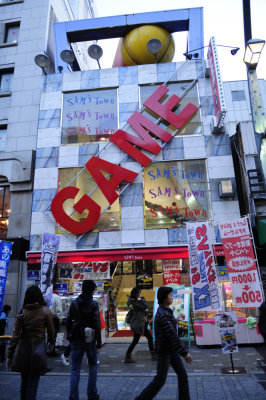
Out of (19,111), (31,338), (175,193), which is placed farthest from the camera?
(19,111)

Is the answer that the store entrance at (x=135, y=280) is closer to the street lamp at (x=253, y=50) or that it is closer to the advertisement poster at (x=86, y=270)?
the advertisement poster at (x=86, y=270)

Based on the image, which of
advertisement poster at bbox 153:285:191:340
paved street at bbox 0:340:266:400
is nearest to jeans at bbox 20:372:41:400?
paved street at bbox 0:340:266:400

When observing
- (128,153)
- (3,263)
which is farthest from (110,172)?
(3,263)

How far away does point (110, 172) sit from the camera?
1245 centimetres

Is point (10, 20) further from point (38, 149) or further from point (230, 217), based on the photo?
point (230, 217)

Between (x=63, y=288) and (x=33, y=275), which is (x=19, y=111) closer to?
(x=33, y=275)

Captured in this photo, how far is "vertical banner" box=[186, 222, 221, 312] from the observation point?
7801mm

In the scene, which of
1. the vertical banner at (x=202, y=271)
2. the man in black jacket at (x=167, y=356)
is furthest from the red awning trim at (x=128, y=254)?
the man in black jacket at (x=167, y=356)

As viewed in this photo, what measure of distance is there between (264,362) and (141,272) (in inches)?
280

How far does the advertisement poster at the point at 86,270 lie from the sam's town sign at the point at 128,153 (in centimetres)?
148

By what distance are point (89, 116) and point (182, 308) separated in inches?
370

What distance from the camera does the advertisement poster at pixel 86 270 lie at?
39.7ft

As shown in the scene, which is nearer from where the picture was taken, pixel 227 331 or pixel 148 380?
pixel 148 380

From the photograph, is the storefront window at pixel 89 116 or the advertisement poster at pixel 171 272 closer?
the advertisement poster at pixel 171 272
